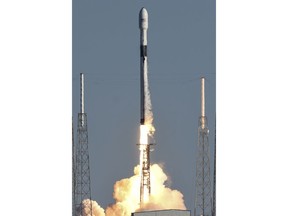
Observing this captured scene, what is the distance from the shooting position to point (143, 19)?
162ft

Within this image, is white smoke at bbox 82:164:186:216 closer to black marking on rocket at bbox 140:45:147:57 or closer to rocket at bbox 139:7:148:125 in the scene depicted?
rocket at bbox 139:7:148:125

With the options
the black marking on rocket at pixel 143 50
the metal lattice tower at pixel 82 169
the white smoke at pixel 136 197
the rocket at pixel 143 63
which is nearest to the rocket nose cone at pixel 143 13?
the rocket at pixel 143 63

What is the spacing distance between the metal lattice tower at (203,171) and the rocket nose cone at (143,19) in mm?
4260

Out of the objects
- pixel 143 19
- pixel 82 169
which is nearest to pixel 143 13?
pixel 143 19

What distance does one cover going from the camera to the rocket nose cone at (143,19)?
159 feet

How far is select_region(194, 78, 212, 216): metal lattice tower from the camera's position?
47.9m

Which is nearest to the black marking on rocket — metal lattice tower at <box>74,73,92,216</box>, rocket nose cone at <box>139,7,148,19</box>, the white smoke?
rocket nose cone at <box>139,7,148,19</box>

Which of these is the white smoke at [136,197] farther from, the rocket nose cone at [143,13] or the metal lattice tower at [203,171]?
the rocket nose cone at [143,13]

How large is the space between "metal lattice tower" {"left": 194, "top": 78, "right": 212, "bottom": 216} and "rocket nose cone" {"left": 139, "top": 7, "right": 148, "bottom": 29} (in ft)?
14.0

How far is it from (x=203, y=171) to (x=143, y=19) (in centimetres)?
797

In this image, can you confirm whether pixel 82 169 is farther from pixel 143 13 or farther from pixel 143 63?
pixel 143 13

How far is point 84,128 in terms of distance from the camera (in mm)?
47062
